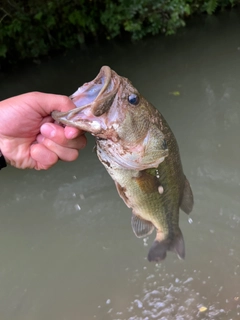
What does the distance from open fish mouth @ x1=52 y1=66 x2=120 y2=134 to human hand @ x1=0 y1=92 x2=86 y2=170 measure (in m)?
0.19

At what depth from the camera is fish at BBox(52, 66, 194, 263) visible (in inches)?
56.4

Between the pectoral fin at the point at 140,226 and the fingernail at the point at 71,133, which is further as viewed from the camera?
the pectoral fin at the point at 140,226

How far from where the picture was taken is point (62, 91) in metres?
6.32

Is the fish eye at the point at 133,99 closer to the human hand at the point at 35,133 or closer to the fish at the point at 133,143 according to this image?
the fish at the point at 133,143

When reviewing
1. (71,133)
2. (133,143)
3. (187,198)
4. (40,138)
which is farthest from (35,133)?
(187,198)

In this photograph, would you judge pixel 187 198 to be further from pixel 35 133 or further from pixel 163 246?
pixel 35 133

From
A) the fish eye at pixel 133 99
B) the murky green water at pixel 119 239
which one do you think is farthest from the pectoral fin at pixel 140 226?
the murky green water at pixel 119 239

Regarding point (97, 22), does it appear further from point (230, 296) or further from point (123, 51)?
point (230, 296)

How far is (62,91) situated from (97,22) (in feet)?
8.90

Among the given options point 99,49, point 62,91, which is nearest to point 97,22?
Answer: point 99,49

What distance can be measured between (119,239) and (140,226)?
5.57ft

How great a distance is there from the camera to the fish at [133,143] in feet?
4.70

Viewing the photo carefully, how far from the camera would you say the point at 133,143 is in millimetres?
1556

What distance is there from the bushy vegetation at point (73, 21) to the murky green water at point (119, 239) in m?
2.91
